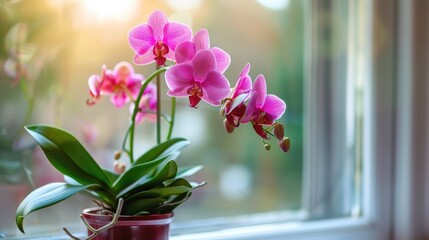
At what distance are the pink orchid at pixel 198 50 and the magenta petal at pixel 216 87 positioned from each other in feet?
0.09

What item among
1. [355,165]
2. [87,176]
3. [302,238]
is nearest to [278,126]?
[87,176]

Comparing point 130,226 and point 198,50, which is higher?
point 198,50

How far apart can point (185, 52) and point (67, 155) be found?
0.22 meters

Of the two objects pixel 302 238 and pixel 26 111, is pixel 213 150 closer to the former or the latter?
pixel 302 238

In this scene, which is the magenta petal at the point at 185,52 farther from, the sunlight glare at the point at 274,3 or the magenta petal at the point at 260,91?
the sunlight glare at the point at 274,3

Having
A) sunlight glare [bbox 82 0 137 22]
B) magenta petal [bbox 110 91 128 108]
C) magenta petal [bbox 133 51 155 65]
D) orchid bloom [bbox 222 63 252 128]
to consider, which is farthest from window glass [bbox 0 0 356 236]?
orchid bloom [bbox 222 63 252 128]

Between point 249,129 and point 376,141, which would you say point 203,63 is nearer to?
point 376,141

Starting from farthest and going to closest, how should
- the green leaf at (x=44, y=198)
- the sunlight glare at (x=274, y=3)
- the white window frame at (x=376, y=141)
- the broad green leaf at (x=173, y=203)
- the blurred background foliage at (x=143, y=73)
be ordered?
the sunlight glare at (x=274, y=3) → the white window frame at (x=376, y=141) → the blurred background foliage at (x=143, y=73) → the broad green leaf at (x=173, y=203) → the green leaf at (x=44, y=198)

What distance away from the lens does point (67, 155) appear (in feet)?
2.39

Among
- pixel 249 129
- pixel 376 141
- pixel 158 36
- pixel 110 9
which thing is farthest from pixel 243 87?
pixel 249 129

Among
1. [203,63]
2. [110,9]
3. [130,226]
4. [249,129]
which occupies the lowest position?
[130,226]

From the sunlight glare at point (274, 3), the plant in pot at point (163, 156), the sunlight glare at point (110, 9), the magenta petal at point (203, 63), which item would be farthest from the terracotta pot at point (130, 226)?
the sunlight glare at point (274, 3)

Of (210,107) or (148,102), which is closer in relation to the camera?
(148,102)

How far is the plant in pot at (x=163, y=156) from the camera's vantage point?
0.69m
